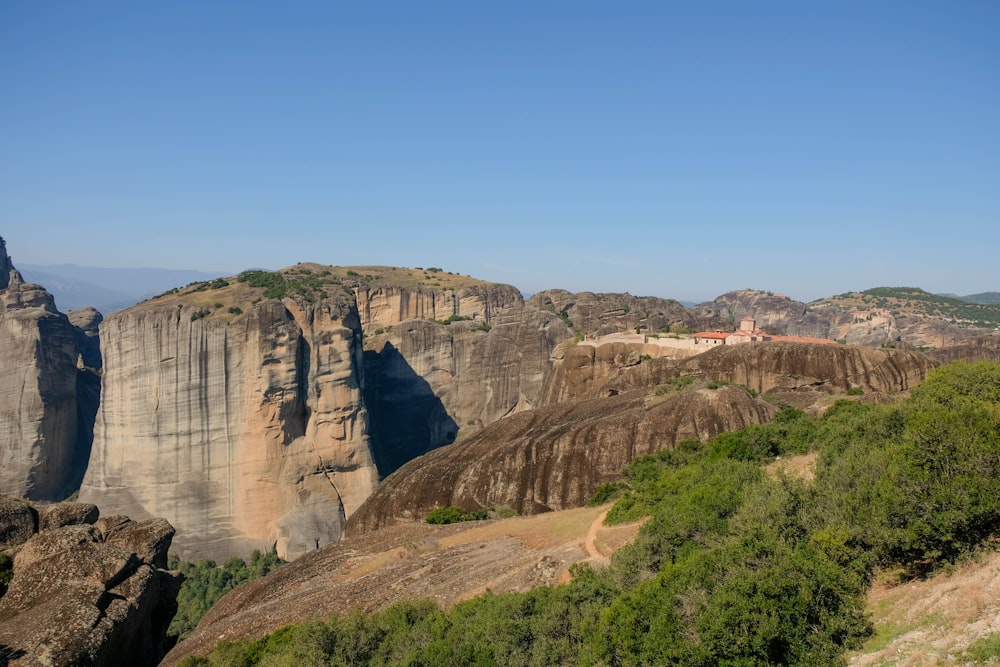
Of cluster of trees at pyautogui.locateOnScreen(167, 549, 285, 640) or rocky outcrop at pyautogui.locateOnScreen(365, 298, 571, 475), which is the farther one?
rocky outcrop at pyautogui.locateOnScreen(365, 298, 571, 475)

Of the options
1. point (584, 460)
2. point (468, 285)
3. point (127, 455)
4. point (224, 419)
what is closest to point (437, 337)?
point (468, 285)

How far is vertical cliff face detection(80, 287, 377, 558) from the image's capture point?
67.6 m

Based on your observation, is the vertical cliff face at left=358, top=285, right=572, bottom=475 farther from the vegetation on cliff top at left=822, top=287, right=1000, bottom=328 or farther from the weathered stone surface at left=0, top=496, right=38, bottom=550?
the vegetation on cliff top at left=822, top=287, right=1000, bottom=328

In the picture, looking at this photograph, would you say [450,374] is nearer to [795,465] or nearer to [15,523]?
[795,465]

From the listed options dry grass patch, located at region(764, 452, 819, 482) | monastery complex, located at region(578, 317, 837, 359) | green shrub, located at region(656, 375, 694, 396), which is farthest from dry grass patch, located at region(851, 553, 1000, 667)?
monastery complex, located at region(578, 317, 837, 359)

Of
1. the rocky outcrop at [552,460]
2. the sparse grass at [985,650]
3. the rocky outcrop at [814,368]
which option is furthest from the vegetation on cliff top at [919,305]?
the sparse grass at [985,650]

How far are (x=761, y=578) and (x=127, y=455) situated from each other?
65155mm

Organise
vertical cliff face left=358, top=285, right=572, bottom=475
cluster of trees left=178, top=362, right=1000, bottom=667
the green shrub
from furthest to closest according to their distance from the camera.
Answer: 1. vertical cliff face left=358, top=285, right=572, bottom=475
2. the green shrub
3. cluster of trees left=178, top=362, right=1000, bottom=667

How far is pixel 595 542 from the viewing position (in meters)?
24.7

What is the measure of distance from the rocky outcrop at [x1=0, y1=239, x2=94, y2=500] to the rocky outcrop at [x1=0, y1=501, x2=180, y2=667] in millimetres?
59930

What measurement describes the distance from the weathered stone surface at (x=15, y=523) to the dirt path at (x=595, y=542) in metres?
16.5

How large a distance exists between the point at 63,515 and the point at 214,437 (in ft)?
147

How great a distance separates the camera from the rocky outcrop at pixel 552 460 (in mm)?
32625

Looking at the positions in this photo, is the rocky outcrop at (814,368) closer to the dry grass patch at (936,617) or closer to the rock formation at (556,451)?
the rock formation at (556,451)
